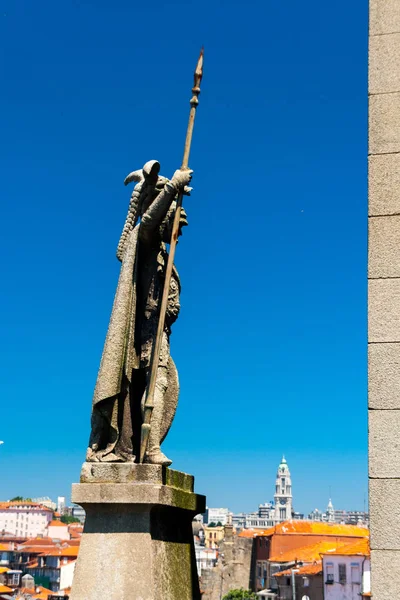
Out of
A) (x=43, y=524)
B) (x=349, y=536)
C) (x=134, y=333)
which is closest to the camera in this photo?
(x=134, y=333)

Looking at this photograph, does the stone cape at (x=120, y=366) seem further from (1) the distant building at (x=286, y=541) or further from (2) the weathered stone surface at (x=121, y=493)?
(1) the distant building at (x=286, y=541)

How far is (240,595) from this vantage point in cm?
9169

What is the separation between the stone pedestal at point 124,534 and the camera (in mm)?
6238

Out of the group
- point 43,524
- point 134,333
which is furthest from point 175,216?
point 43,524

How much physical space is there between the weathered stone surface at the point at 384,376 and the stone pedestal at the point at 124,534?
1.72m

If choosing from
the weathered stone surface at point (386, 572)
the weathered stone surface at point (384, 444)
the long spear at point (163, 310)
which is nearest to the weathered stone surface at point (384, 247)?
the weathered stone surface at point (384, 444)

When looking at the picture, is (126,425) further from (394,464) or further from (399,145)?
(399,145)

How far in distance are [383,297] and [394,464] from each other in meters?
1.09

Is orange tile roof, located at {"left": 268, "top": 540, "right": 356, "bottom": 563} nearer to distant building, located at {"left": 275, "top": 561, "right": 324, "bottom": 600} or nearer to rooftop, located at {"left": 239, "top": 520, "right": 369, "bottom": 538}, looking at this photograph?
distant building, located at {"left": 275, "top": 561, "right": 324, "bottom": 600}

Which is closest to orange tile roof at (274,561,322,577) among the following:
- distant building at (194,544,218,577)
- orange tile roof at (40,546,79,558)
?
orange tile roof at (40,546,79,558)

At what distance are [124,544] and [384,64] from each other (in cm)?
391

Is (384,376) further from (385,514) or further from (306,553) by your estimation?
(306,553)

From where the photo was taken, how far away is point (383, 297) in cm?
581

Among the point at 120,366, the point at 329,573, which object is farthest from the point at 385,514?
the point at 329,573
